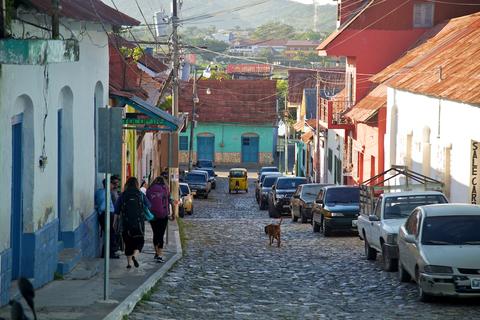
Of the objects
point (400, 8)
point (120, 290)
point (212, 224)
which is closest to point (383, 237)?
point (120, 290)

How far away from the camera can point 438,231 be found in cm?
1681

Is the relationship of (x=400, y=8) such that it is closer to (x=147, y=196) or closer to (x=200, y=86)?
(x=147, y=196)

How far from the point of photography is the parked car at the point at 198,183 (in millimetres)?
58406

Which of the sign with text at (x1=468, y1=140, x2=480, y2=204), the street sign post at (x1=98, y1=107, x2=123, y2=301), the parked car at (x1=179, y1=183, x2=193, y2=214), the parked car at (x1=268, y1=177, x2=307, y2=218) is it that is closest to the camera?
the street sign post at (x1=98, y1=107, x2=123, y2=301)

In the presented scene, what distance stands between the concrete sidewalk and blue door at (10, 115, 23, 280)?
58cm

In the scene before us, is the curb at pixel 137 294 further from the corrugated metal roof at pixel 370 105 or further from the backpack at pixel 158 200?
the corrugated metal roof at pixel 370 105

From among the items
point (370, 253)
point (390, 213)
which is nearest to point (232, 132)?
point (370, 253)

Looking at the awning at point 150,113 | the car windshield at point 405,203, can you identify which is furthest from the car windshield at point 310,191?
the car windshield at point 405,203

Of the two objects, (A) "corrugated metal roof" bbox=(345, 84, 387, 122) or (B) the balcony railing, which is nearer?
(A) "corrugated metal roof" bbox=(345, 84, 387, 122)

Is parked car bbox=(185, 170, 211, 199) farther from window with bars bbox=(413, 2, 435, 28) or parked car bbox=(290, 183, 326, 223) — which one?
parked car bbox=(290, 183, 326, 223)

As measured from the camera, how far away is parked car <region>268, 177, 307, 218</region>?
144ft

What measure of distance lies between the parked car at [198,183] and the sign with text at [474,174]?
33774mm

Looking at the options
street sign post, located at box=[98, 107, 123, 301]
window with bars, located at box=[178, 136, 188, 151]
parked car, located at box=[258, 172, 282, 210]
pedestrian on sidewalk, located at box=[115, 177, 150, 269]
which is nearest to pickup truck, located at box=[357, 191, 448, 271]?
pedestrian on sidewalk, located at box=[115, 177, 150, 269]

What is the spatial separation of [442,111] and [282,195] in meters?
15.7
